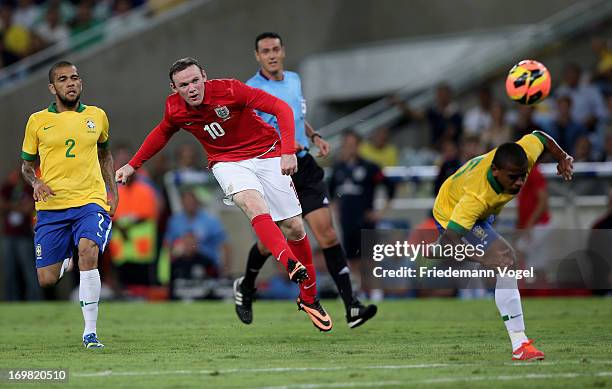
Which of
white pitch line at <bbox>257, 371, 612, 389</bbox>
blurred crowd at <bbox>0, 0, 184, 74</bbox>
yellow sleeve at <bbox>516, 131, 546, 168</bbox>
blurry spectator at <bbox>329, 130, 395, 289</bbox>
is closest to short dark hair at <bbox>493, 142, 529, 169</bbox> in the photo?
yellow sleeve at <bbox>516, 131, 546, 168</bbox>

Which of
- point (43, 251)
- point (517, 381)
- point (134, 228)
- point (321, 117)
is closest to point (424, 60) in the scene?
point (321, 117)

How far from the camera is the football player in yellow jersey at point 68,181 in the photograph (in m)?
10.3

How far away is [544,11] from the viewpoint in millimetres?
23125

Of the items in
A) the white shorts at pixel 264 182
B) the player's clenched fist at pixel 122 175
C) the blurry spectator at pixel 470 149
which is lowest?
the blurry spectator at pixel 470 149

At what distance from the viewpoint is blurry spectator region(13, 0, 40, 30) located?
78.4 ft

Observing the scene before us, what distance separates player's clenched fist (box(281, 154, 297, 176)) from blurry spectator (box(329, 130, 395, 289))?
7.92 m

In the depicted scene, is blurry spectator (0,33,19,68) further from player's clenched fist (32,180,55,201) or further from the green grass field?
player's clenched fist (32,180,55,201)

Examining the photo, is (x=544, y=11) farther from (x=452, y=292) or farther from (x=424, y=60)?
(x=452, y=292)

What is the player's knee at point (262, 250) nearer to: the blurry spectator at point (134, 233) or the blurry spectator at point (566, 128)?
the blurry spectator at point (134, 233)

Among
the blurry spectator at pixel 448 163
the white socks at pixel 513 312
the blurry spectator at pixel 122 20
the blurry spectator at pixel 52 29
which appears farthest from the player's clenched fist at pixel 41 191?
the blurry spectator at pixel 52 29

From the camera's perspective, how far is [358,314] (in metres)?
11.4

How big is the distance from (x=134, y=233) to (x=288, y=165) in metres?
9.58

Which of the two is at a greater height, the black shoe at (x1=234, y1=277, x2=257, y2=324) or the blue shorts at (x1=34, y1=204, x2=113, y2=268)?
the blue shorts at (x1=34, y1=204, x2=113, y2=268)

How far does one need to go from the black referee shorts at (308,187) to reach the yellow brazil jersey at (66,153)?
2.25 m
